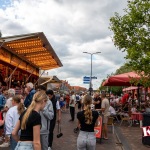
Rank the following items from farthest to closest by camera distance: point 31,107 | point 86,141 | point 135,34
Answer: point 135,34, point 86,141, point 31,107

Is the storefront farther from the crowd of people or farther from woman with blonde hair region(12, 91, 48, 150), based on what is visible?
woman with blonde hair region(12, 91, 48, 150)

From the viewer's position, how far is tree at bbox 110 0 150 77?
1502cm

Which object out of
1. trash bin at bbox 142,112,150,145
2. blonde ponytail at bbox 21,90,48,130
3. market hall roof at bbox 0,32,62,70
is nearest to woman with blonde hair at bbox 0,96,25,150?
blonde ponytail at bbox 21,90,48,130

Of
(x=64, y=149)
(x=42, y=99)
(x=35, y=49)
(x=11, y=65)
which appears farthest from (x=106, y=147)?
(x=11, y=65)

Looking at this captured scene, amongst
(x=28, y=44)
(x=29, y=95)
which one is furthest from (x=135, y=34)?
(x=29, y=95)

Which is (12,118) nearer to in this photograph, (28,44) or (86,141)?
(86,141)

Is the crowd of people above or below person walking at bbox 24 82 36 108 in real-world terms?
below

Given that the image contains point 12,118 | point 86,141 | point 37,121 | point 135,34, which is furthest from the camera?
point 135,34

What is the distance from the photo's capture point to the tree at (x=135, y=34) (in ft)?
49.3

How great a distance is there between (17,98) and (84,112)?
4.98 ft

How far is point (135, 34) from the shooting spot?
1595cm

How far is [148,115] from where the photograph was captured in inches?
413

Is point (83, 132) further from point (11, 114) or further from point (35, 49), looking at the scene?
point (35, 49)

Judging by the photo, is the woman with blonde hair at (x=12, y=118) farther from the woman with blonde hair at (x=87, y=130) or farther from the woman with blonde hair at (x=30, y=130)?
the woman with blonde hair at (x=30, y=130)
